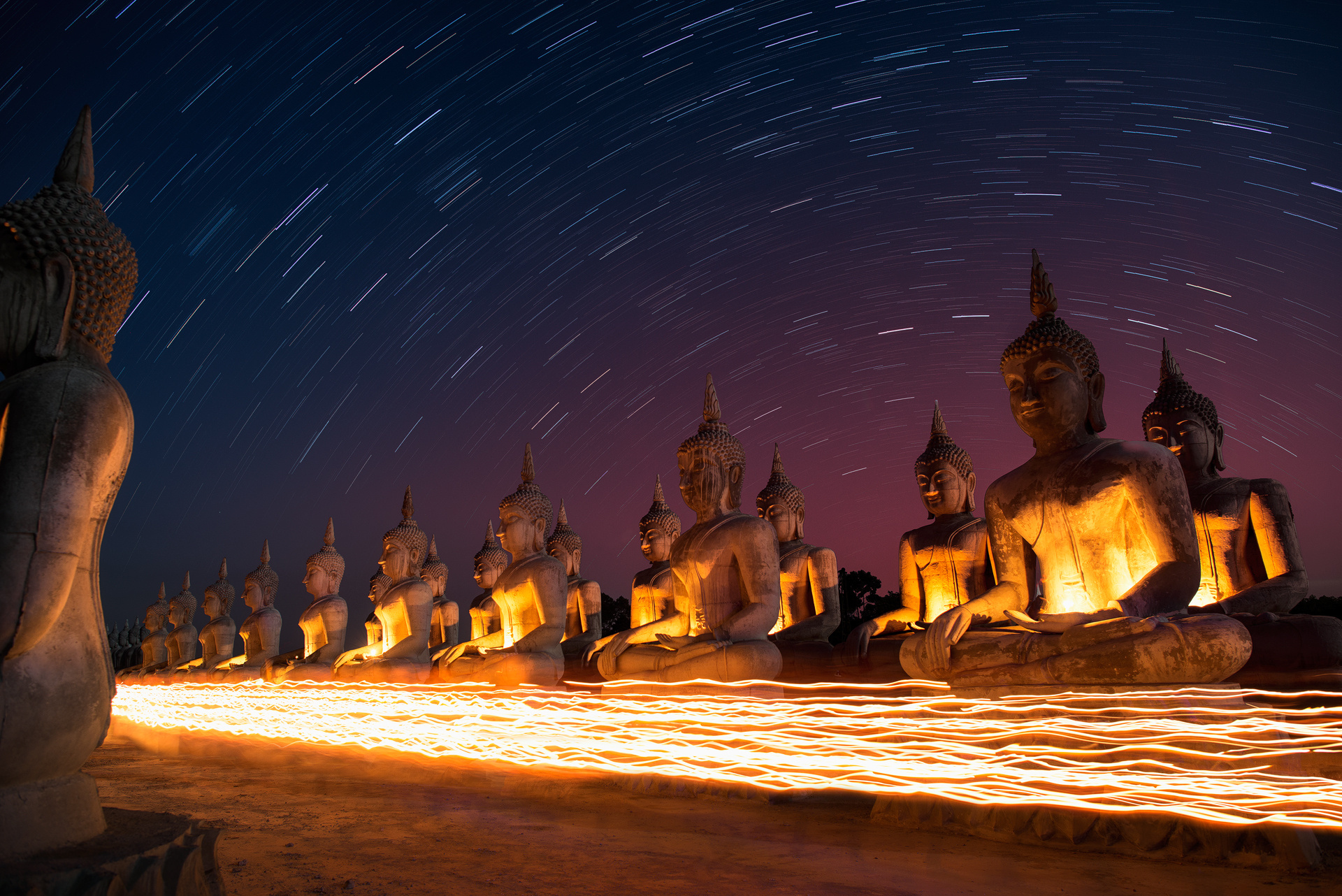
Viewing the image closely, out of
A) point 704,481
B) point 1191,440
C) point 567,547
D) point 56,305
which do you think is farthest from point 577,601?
point 56,305

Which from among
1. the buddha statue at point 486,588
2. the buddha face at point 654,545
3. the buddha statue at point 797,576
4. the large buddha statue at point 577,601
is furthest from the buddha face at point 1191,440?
the buddha statue at point 486,588

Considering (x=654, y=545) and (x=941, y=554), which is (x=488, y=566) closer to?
(x=654, y=545)

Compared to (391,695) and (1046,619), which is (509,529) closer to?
(391,695)

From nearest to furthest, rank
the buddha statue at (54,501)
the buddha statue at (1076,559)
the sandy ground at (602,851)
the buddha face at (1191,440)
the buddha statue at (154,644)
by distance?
the buddha statue at (54,501) → the sandy ground at (602,851) → the buddha statue at (1076,559) → the buddha face at (1191,440) → the buddha statue at (154,644)

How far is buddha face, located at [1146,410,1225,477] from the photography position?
27.5ft

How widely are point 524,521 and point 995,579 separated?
5.63 meters

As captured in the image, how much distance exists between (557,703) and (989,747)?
362 centimetres

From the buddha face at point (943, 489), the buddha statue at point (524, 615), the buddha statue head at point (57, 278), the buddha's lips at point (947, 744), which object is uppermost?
the buddha statue head at point (57, 278)

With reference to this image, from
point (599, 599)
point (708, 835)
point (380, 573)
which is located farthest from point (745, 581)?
point (380, 573)

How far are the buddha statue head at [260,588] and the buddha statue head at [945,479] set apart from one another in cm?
1359

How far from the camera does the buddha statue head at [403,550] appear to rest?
13.3 metres

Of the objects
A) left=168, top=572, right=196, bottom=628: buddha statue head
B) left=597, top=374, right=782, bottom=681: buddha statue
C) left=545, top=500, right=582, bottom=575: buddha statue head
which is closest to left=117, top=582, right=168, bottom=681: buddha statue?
left=168, top=572, right=196, bottom=628: buddha statue head

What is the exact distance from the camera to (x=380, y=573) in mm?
18000

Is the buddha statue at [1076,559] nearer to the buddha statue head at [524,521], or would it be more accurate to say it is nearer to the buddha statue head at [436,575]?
the buddha statue head at [524,521]
